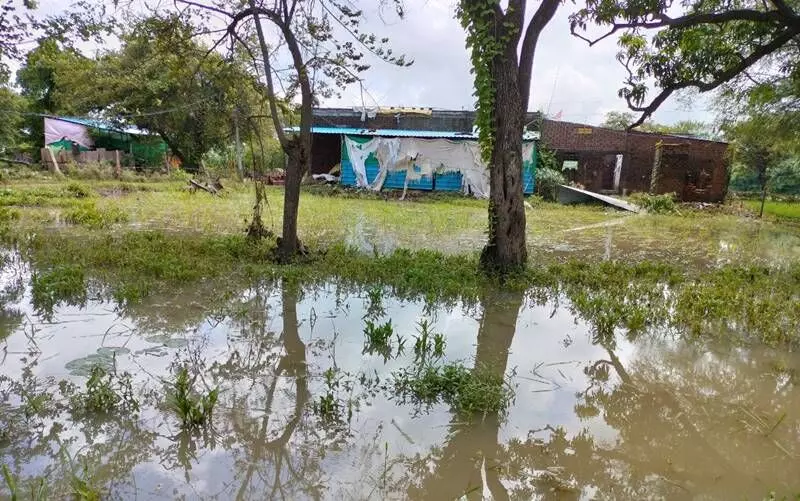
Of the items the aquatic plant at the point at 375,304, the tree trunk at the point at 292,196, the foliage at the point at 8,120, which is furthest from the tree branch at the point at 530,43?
the foliage at the point at 8,120

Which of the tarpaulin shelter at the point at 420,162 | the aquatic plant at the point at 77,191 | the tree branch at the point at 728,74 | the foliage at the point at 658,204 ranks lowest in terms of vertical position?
the aquatic plant at the point at 77,191

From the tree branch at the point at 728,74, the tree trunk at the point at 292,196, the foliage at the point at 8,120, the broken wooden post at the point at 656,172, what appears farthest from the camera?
the broken wooden post at the point at 656,172

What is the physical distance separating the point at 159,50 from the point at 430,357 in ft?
23.6

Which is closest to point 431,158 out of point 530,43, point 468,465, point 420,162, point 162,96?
point 420,162

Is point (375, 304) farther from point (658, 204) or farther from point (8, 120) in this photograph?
point (8, 120)

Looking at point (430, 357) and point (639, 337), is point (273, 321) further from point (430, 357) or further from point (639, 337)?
point (639, 337)

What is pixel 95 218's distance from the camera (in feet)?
→ 33.6

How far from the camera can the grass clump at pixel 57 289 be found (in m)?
5.15

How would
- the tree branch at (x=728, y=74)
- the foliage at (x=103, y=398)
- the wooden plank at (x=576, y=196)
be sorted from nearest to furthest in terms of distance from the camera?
the foliage at (x=103, y=398), the tree branch at (x=728, y=74), the wooden plank at (x=576, y=196)

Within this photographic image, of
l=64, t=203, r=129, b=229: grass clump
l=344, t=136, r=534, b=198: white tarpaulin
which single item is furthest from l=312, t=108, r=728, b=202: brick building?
l=64, t=203, r=129, b=229: grass clump

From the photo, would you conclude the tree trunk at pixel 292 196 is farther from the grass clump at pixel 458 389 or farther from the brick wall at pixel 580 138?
the brick wall at pixel 580 138

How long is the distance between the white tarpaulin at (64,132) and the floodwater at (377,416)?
2413 cm

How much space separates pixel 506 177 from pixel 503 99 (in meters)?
1.10

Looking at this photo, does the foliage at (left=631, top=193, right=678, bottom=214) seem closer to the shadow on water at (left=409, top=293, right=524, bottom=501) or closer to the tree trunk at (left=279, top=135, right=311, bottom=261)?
the tree trunk at (left=279, top=135, right=311, bottom=261)
